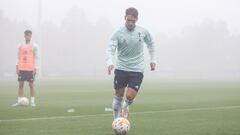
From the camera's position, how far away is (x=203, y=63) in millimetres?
121875

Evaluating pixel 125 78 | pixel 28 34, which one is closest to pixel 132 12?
pixel 125 78

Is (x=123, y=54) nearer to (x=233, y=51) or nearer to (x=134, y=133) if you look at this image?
(x=134, y=133)

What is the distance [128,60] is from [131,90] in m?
0.54

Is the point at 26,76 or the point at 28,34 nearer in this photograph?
the point at 28,34

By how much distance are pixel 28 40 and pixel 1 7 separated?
279ft

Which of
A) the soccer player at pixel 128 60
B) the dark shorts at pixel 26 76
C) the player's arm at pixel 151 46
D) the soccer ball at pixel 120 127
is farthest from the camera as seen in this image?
the dark shorts at pixel 26 76

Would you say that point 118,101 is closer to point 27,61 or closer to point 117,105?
point 117,105

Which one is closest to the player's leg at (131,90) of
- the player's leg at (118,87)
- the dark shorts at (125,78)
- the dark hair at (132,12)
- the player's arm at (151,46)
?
the dark shorts at (125,78)

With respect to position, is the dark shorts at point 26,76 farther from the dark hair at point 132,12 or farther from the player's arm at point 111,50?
the dark hair at point 132,12

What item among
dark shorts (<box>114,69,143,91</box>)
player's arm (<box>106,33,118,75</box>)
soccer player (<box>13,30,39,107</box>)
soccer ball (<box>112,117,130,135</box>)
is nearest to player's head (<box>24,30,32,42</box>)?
soccer player (<box>13,30,39,107</box>)

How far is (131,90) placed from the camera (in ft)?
36.1

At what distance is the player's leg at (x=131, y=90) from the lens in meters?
11.0

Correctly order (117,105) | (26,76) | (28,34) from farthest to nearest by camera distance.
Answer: (26,76) → (28,34) → (117,105)

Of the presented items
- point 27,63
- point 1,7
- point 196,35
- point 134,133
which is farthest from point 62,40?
point 134,133
